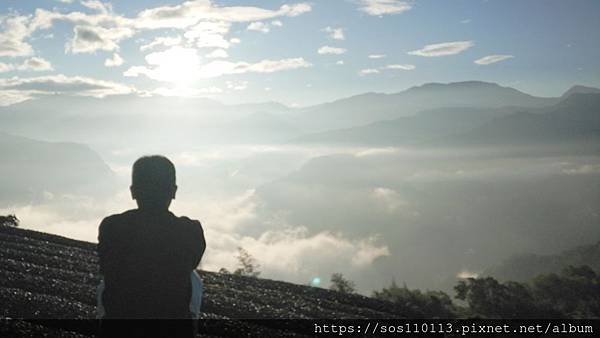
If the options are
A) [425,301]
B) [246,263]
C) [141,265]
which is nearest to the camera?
[141,265]

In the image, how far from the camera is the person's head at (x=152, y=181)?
13.4 feet

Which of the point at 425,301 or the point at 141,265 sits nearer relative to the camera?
the point at 141,265

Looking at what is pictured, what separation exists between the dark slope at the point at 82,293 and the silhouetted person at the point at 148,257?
19.7ft

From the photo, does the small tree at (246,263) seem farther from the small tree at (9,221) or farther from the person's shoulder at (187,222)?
the person's shoulder at (187,222)

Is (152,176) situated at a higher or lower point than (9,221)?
lower

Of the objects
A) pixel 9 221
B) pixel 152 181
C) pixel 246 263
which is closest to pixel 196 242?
pixel 152 181

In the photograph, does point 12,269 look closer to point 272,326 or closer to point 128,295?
point 272,326

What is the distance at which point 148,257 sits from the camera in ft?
13.1

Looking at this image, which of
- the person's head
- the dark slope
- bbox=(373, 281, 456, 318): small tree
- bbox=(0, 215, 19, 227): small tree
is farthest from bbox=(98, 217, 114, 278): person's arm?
bbox=(0, 215, 19, 227): small tree

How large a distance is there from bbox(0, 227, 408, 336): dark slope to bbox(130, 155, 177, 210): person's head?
249 inches

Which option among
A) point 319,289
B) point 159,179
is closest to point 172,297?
point 159,179

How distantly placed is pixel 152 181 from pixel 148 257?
661mm

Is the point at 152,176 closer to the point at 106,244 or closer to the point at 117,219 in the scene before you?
the point at 117,219

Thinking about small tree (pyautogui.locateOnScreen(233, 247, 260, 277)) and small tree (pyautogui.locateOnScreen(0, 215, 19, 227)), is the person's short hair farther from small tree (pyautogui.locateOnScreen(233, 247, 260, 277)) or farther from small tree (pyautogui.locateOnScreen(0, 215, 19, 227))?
small tree (pyautogui.locateOnScreen(233, 247, 260, 277))
